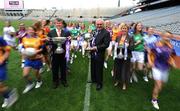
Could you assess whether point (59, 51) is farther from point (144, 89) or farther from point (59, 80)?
point (144, 89)

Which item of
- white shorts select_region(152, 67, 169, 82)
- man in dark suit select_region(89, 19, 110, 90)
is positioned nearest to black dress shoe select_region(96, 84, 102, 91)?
man in dark suit select_region(89, 19, 110, 90)

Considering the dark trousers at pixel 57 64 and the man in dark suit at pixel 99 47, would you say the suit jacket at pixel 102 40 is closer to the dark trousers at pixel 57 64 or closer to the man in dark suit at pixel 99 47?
the man in dark suit at pixel 99 47

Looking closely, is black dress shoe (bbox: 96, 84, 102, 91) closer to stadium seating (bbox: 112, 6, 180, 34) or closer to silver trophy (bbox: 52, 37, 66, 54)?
silver trophy (bbox: 52, 37, 66, 54)

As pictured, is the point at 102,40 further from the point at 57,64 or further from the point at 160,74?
the point at 160,74

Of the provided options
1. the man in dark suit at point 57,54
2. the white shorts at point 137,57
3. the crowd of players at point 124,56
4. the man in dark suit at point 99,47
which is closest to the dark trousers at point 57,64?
the man in dark suit at point 57,54

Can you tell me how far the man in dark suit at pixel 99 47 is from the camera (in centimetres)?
917

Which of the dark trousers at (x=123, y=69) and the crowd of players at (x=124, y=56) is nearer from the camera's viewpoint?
the crowd of players at (x=124, y=56)

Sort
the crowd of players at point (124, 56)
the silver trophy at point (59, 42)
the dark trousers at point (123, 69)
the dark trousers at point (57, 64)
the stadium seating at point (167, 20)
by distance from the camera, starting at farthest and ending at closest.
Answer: the stadium seating at point (167, 20) < the dark trousers at point (123, 69) < the dark trousers at point (57, 64) < the silver trophy at point (59, 42) < the crowd of players at point (124, 56)

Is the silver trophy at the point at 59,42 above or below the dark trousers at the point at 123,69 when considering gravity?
above

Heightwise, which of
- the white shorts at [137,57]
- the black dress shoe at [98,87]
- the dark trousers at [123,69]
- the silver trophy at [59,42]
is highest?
the silver trophy at [59,42]

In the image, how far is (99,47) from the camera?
9164 millimetres

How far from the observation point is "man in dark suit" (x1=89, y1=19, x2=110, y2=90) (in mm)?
9172

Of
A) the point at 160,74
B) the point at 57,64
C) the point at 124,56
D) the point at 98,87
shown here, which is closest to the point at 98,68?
the point at 98,87

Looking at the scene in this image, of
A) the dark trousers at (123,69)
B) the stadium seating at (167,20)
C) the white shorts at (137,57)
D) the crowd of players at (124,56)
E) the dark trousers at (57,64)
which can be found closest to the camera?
the crowd of players at (124,56)
